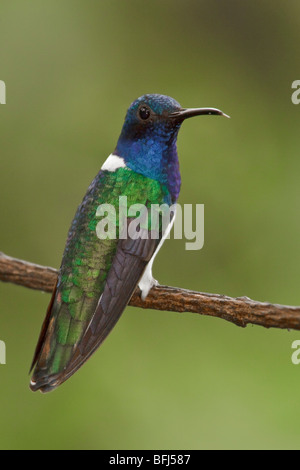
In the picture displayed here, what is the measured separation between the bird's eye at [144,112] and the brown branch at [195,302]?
0.59 metres

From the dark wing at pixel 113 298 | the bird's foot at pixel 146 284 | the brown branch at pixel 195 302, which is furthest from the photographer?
the bird's foot at pixel 146 284

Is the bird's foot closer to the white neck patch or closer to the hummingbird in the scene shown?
the hummingbird

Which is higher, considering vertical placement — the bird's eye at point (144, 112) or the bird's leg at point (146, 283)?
the bird's eye at point (144, 112)

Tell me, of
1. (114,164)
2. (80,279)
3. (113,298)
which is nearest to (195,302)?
(113,298)

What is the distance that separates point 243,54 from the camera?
12.6 ft

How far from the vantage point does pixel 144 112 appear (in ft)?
7.48

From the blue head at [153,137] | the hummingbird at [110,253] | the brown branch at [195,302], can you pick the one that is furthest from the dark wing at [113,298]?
the blue head at [153,137]

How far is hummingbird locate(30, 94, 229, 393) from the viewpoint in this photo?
1.97m

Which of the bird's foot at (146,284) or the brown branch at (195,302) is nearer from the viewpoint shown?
the brown branch at (195,302)

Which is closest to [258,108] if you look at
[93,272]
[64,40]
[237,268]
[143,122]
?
[237,268]

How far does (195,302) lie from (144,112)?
0.69 m

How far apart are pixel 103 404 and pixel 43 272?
3.71 feet

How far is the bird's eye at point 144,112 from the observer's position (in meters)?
2.27

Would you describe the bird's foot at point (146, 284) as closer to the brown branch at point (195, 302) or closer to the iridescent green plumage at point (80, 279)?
the brown branch at point (195, 302)
